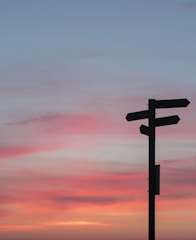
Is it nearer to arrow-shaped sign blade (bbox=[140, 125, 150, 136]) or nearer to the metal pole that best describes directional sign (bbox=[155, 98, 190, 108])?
the metal pole

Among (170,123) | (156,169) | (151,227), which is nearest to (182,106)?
(170,123)

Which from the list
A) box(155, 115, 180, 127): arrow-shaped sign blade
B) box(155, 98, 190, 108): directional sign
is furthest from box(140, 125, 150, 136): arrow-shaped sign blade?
box(155, 98, 190, 108): directional sign

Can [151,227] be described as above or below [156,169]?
below

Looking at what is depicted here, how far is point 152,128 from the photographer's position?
731 inches

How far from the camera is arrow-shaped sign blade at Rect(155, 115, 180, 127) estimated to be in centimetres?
1858

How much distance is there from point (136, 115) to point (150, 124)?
24.4 inches

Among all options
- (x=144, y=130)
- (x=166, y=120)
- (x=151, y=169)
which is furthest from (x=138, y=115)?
(x=151, y=169)

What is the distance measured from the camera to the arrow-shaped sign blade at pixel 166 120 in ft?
61.0

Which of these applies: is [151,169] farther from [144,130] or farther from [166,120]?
[166,120]

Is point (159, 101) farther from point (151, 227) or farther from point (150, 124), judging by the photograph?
point (151, 227)

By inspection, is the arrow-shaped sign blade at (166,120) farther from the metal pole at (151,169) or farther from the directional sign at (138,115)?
the directional sign at (138,115)

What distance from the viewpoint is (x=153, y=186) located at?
1822 cm

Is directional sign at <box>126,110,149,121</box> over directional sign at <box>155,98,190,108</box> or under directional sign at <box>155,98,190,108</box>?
under

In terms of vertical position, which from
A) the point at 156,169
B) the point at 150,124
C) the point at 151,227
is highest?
the point at 150,124
